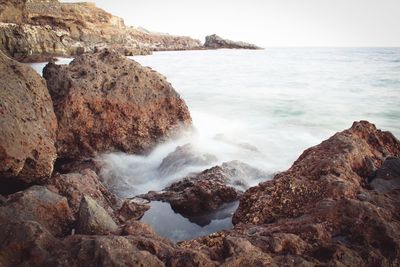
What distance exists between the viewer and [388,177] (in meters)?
3.19

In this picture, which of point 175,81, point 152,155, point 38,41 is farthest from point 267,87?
point 38,41

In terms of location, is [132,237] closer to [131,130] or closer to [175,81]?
[131,130]

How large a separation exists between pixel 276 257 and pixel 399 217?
1135 mm

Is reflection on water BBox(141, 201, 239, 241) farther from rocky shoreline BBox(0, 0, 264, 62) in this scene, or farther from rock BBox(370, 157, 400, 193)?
rocky shoreline BBox(0, 0, 264, 62)

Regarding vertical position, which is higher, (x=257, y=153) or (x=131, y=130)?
(x=131, y=130)

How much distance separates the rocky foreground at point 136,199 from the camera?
203 cm

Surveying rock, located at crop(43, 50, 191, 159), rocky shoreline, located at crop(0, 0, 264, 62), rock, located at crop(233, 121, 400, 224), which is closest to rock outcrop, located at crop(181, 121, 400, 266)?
rock, located at crop(233, 121, 400, 224)

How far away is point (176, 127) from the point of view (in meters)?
6.51

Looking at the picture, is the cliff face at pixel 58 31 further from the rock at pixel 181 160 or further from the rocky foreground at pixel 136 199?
the rock at pixel 181 160

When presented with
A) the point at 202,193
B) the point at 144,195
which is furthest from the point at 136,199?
the point at 202,193

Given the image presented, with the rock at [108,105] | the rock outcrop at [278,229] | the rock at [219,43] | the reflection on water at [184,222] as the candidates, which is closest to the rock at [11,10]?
the rock at [108,105]

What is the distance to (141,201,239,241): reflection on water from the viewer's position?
13.1ft

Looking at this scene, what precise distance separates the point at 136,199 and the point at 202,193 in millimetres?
857

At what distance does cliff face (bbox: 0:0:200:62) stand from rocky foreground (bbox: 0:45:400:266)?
8.80 meters
